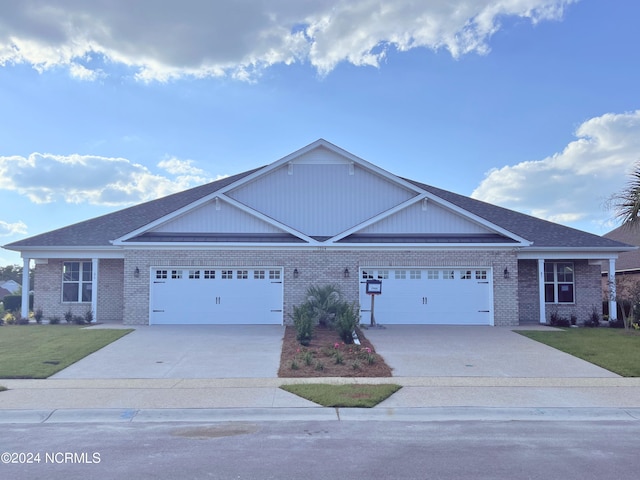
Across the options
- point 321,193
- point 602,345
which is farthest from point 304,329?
point 602,345

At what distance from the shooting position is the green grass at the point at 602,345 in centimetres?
1244

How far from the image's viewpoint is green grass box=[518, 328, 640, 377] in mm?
12438

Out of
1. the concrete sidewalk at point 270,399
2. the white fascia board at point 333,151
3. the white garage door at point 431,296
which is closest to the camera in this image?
the concrete sidewalk at point 270,399

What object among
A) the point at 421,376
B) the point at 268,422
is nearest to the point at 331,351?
the point at 421,376

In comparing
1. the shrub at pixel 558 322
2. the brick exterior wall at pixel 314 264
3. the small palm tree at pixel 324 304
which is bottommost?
the shrub at pixel 558 322

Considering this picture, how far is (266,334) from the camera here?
16.9 meters

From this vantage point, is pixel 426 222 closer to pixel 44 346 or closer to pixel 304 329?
pixel 304 329

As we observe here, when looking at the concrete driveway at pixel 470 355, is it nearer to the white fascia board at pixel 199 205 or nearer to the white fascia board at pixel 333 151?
the white fascia board at pixel 199 205

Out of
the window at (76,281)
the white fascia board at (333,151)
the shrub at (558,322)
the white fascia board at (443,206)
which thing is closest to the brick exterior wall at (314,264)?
the white fascia board at (443,206)

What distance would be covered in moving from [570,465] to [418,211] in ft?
48.6

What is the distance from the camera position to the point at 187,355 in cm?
1359

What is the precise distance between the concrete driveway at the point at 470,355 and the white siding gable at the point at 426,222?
3860 millimetres

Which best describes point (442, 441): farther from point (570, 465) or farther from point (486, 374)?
point (486, 374)

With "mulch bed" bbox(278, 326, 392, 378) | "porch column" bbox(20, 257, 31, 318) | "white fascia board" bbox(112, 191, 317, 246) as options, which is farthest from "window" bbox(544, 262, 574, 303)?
"porch column" bbox(20, 257, 31, 318)
